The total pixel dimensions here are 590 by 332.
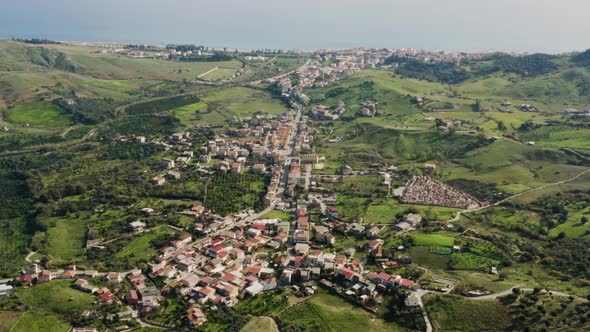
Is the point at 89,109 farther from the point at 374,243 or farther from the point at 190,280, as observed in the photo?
the point at 374,243

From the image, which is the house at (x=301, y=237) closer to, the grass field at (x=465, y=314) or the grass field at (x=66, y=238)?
the grass field at (x=465, y=314)

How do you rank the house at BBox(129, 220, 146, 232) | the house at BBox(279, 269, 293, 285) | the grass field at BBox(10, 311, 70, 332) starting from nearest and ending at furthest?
the grass field at BBox(10, 311, 70, 332) → the house at BBox(279, 269, 293, 285) → the house at BBox(129, 220, 146, 232)

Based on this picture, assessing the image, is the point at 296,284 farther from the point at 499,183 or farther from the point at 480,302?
the point at 499,183

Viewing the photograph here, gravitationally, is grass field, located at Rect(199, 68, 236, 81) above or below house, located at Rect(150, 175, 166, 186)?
above

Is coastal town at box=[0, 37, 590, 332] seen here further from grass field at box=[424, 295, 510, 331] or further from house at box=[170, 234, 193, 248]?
grass field at box=[424, 295, 510, 331]

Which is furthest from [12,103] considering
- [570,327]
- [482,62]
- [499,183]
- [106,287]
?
[482,62]

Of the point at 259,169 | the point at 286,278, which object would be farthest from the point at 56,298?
the point at 259,169

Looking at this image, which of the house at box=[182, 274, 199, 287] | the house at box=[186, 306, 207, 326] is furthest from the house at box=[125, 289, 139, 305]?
the house at box=[186, 306, 207, 326]
